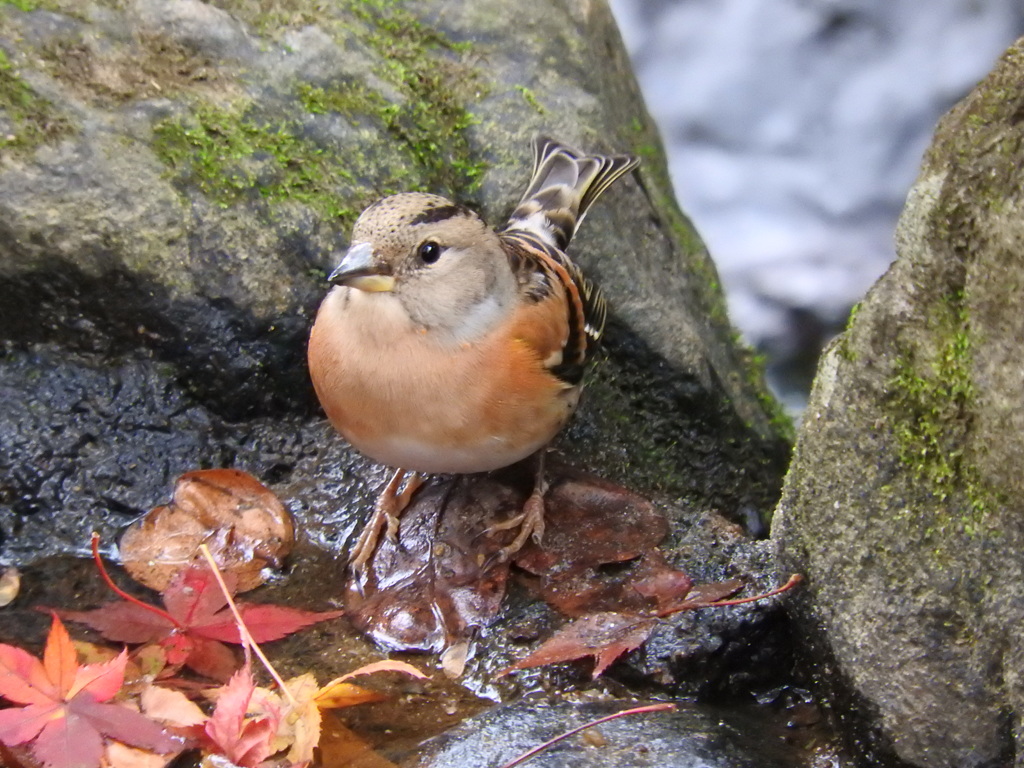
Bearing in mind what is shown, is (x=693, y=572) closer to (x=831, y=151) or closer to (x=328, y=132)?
(x=328, y=132)

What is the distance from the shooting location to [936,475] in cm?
247

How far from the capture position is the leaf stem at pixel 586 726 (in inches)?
99.0

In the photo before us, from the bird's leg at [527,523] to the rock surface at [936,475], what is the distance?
0.95 meters

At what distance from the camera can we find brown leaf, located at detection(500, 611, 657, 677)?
2900mm

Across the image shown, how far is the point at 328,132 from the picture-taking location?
4.20 metres

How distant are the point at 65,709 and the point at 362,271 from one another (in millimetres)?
1346

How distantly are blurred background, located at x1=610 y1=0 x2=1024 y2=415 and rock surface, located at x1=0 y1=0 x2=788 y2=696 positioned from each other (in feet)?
15.5

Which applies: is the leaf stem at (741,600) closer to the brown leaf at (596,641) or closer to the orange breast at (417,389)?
the brown leaf at (596,641)

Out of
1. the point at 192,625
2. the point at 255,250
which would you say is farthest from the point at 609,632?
the point at 255,250

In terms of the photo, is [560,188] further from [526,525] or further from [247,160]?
[526,525]

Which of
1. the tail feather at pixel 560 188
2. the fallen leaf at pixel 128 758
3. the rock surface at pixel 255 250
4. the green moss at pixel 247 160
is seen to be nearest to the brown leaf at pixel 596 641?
the rock surface at pixel 255 250

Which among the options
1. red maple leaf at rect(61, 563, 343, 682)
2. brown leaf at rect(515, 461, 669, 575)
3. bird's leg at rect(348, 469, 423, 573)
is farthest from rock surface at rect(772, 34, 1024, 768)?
red maple leaf at rect(61, 563, 343, 682)

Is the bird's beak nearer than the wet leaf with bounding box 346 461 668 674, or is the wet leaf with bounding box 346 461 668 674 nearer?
the bird's beak

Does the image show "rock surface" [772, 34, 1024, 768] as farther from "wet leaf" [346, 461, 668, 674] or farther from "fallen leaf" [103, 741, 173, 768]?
"fallen leaf" [103, 741, 173, 768]
